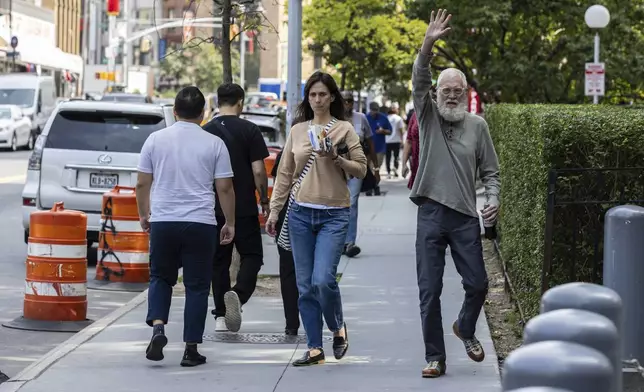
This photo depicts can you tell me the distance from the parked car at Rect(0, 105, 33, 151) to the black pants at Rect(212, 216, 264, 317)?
32.9m

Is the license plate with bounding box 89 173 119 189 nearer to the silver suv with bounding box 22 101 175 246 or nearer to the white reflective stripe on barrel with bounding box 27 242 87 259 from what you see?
the silver suv with bounding box 22 101 175 246

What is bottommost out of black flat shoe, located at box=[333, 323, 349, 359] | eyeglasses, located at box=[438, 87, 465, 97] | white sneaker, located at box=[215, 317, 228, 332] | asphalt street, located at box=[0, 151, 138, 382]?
asphalt street, located at box=[0, 151, 138, 382]

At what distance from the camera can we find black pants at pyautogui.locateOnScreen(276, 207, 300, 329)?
909 cm

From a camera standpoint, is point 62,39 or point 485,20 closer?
point 485,20

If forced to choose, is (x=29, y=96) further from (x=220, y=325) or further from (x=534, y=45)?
(x=220, y=325)

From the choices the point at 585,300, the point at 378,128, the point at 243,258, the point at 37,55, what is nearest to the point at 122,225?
the point at 243,258

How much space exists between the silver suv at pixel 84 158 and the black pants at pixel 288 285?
502 cm

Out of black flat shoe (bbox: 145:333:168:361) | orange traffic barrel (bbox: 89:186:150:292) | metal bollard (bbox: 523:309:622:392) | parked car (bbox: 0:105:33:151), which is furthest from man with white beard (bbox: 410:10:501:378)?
parked car (bbox: 0:105:33:151)

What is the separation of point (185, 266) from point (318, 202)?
2.93 feet

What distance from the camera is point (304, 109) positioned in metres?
8.40

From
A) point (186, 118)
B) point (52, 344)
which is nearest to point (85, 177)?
point (52, 344)

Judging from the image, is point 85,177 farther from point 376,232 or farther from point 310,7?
point 310,7

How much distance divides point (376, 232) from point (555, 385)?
1494 cm

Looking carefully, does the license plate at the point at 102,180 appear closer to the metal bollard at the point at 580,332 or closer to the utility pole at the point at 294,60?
the utility pole at the point at 294,60
